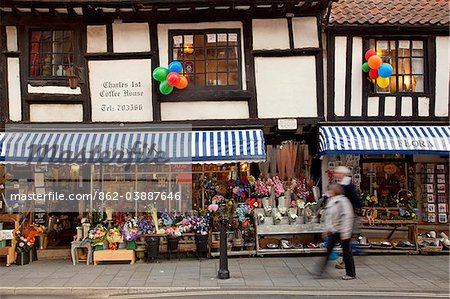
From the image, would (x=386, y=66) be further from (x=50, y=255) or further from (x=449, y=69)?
(x=50, y=255)

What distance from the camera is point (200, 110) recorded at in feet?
37.6

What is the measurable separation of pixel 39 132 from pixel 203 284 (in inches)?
212

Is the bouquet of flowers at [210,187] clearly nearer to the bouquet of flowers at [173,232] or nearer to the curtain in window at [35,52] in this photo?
the bouquet of flowers at [173,232]

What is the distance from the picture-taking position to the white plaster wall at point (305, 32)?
1151 centimetres

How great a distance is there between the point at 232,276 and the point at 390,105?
5.67 metres

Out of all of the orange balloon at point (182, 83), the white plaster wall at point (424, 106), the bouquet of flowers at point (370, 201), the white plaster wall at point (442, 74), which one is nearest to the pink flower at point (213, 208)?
the orange balloon at point (182, 83)

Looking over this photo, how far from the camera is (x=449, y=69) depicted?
11773 mm

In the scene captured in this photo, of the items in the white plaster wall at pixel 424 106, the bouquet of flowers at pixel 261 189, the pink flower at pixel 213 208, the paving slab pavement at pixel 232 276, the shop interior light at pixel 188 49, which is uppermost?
the shop interior light at pixel 188 49

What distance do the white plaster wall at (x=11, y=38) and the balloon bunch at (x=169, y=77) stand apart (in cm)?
335

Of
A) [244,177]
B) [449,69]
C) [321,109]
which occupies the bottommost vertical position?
[244,177]

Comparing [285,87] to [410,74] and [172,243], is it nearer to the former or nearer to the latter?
[410,74]

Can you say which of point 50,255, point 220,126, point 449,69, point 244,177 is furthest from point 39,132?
point 449,69

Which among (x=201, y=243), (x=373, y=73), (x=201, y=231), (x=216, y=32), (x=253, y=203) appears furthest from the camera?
(x=216, y=32)

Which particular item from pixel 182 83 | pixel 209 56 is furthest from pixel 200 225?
pixel 209 56
